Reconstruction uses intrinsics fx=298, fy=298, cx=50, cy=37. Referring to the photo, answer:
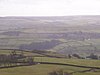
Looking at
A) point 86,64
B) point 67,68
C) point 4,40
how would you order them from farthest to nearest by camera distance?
1. point 4,40
2. point 86,64
3. point 67,68

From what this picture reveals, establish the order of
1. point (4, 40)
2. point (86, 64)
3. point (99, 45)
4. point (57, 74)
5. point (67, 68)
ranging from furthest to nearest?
point (4, 40) < point (99, 45) < point (86, 64) < point (67, 68) < point (57, 74)

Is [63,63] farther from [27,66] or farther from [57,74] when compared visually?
[57,74]

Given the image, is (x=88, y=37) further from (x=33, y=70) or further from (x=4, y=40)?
(x=33, y=70)

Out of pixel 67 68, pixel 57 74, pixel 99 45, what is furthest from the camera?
pixel 99 45

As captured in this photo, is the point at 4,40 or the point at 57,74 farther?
the point at 4,40

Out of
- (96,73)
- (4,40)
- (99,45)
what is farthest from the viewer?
(4,40)

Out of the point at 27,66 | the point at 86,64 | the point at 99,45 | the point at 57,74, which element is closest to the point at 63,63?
the point at 86,64

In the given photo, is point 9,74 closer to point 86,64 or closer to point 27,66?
point 27,66

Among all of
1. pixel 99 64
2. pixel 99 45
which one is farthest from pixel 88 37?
pixel 99 64

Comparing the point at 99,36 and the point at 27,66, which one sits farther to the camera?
the point at 99,36
